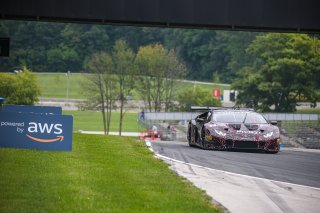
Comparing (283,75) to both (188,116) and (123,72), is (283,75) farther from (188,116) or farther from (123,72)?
(188,116)

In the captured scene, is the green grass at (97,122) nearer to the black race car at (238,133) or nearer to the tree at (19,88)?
the tree at (19,88)

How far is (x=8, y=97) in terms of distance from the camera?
2608 inches

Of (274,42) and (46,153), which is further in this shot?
(274,42)

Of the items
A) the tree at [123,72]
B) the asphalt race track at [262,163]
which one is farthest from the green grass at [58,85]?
the asphalt race track at [262,163]

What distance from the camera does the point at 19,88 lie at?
222 feet

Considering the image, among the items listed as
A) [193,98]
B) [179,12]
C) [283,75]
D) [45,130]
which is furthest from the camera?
[193,98]

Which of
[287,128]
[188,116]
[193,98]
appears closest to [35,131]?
[188,116]

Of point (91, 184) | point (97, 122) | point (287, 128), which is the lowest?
point (91, 184)

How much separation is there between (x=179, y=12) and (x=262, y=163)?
182 inches

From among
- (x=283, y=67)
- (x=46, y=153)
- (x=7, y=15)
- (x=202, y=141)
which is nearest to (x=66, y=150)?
(x=46, y=153)

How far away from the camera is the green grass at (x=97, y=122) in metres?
76.0

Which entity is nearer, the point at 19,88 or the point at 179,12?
the point at 179,12

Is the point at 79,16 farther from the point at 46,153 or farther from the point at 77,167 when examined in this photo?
the point at 77,167

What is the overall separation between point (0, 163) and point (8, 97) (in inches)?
2087
